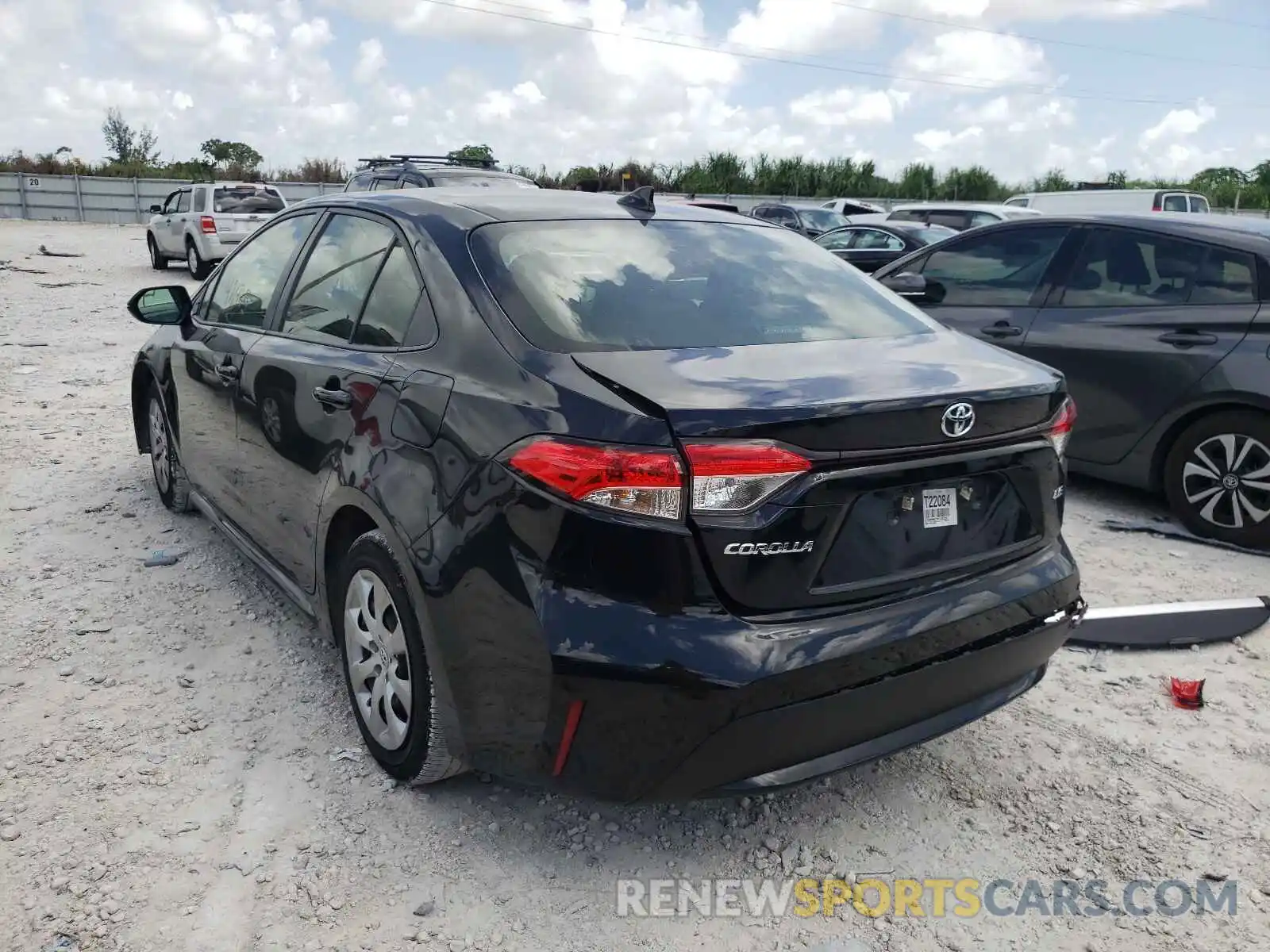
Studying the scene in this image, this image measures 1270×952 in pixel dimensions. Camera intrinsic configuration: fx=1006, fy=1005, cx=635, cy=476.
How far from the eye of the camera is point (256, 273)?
4.06m

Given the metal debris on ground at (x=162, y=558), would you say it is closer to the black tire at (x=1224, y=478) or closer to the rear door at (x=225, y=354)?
the rear door at (x=225, y=354)

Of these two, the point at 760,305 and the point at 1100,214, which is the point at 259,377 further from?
the point at 1100,214

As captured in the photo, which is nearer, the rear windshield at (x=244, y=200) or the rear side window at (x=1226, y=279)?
the rear side window at (x=1226, y=279)

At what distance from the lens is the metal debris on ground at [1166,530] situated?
4.88 m

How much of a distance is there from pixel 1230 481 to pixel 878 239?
389 inches

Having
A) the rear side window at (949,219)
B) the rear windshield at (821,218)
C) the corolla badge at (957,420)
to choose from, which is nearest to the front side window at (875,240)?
the rear side window at (949,219)

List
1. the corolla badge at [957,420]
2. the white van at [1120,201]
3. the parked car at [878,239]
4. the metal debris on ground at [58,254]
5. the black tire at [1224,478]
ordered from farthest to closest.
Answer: the white van at [1120,201], the metal debris on ground at [58,254], the parked car at [878,239], the black tire at [1224,478], the corolla badge at [957,420]

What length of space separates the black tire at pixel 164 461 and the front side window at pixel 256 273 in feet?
2.76

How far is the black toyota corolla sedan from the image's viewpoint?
2.15 m

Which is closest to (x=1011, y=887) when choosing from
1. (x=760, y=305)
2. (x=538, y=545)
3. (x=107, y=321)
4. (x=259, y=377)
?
(x=538, y=545)

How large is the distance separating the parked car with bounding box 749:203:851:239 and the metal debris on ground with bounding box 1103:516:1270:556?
1313cm

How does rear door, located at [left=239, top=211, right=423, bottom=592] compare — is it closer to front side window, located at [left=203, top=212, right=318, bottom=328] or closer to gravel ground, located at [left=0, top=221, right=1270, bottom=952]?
front side window, located at [left=203, top=212, right=318, bottom=328]

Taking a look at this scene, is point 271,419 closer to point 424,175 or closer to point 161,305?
point 161,305

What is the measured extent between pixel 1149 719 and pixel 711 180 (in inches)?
1640
